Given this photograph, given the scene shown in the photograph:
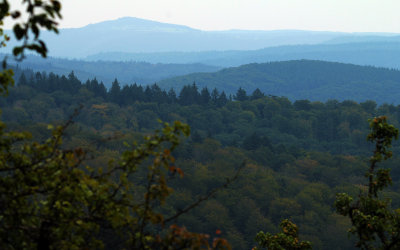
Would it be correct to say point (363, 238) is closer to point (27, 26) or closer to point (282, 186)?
point (27, 26)

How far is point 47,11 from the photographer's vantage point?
160 inches

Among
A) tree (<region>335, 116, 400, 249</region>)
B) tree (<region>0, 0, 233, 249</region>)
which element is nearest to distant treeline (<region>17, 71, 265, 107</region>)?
tree (<region>335, 116, 400, 249</region>)

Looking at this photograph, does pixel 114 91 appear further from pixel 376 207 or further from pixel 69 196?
pixel 69 196

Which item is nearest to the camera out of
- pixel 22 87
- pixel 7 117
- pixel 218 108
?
pixel 7 117

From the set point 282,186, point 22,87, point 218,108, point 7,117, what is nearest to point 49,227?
point 282,186

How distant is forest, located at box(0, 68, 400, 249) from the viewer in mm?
57156

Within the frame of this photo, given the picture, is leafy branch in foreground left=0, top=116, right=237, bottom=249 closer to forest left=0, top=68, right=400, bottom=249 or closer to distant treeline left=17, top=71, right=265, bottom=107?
forest left=0, top=68, right=400, bottom=249

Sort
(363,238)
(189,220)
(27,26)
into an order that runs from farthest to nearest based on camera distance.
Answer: (189,220) < (363,238) < (27,26)

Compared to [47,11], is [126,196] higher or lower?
lower

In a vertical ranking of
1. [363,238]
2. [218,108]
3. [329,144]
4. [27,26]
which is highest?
[27,26]

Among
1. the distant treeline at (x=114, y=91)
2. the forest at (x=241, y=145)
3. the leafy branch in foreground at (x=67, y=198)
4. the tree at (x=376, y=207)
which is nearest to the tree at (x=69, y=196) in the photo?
the leafy branch in foreground at (x=67, y=198)

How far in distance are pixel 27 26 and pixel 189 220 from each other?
51.4m

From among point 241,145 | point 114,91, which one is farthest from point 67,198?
point 114,91

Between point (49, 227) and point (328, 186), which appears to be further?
point (328, 186)
